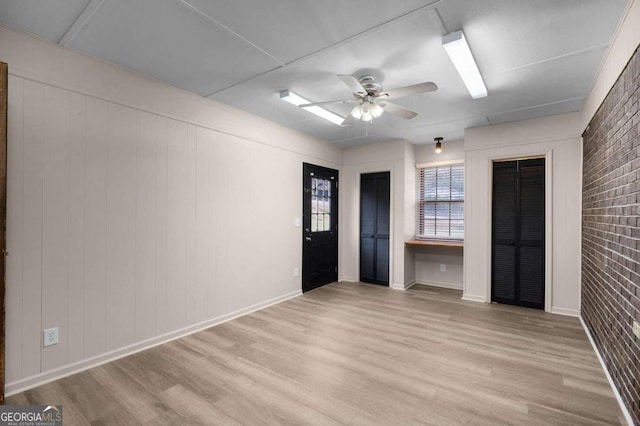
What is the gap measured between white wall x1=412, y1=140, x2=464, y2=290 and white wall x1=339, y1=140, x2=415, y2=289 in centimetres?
24

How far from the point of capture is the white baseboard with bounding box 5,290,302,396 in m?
2.26

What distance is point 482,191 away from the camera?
15.0 feet

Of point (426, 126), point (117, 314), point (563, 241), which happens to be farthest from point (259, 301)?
point (563, 241)

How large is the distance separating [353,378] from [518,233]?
334 cm

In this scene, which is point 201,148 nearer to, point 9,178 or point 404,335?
point 9,178

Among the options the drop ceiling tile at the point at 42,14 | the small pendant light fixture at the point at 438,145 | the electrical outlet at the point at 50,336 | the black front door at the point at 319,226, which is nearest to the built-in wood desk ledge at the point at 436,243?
the black front door at the point at 319,226

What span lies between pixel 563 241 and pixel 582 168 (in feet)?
3.14

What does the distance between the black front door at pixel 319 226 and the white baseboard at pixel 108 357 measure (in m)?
1.44

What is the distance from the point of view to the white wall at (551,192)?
3.96 m

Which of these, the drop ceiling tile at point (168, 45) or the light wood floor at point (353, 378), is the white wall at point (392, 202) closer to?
the light wood floor at point (353, 378)

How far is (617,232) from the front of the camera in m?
2.28

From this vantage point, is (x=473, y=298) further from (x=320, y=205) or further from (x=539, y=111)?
(x=320, y=205)

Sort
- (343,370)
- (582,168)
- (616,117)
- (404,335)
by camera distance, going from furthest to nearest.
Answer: (582,168) < (404,335) < (343,370) < (616,117)

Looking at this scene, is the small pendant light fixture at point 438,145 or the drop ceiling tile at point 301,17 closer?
the drop ceiling tile at point 301,17
